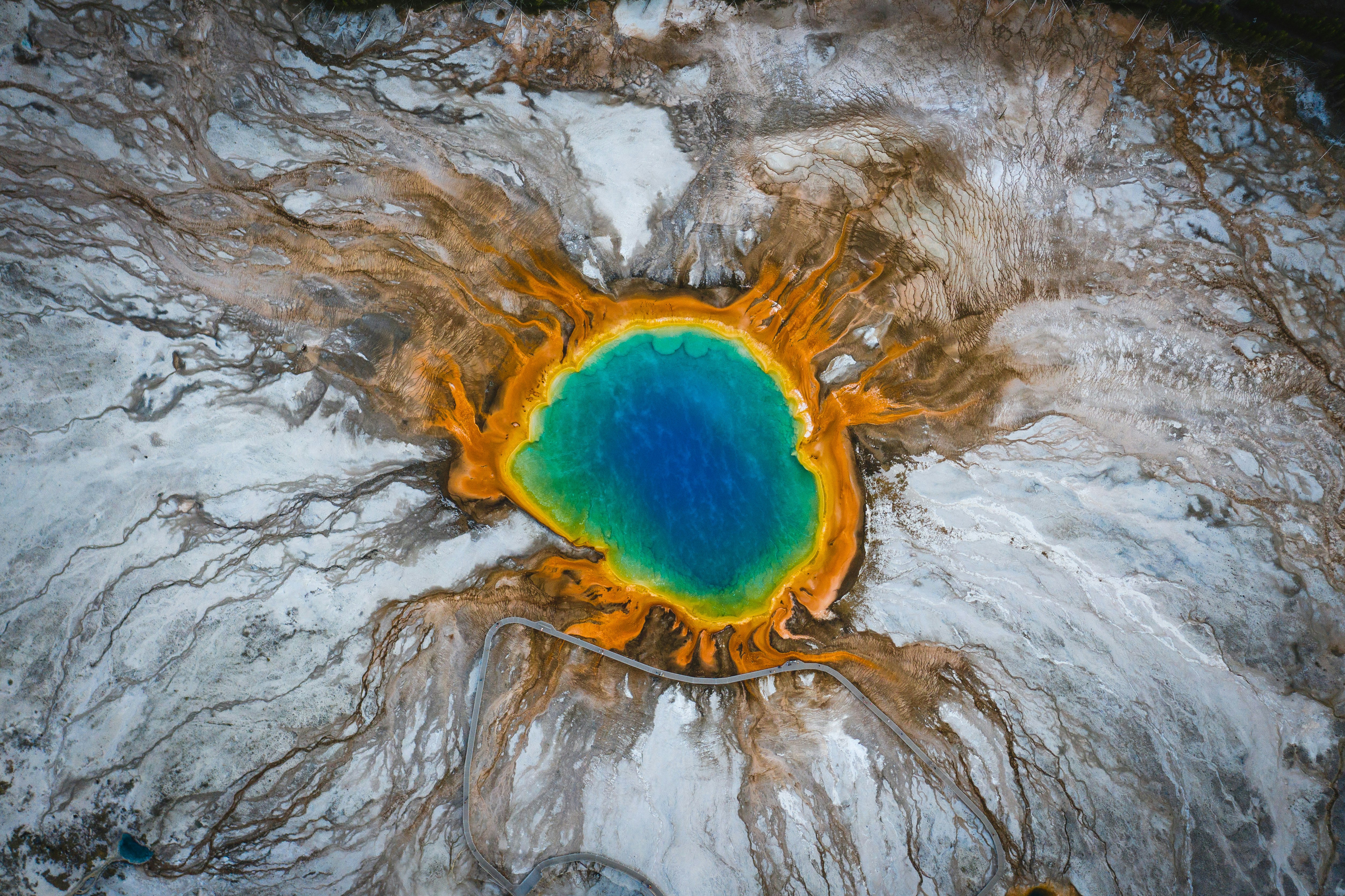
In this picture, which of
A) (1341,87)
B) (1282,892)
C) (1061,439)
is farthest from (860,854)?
(1341,87)

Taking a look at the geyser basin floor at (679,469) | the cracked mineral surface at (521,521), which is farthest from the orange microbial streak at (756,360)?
the cracked mineral surface at (521,521)

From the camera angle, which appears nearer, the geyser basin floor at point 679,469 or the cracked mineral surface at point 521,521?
the cracked mineral surface at point 521,521

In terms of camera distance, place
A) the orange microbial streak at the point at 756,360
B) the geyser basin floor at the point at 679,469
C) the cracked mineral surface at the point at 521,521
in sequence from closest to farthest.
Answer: the cracked mineral surface at the point at 521,521 → the orange microbial streak at the point at 756,360 → the geyser basin floor at the point at 679,469

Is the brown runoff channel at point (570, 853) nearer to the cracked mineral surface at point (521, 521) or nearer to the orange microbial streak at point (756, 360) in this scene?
the cracked mineral surface at point (521, 521)

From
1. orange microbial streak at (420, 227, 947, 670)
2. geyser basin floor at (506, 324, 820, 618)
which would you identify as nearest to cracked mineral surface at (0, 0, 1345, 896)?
orange microbial streak at (420, 227, 947, 670)

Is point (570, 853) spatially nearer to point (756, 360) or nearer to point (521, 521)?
point (521, 521)

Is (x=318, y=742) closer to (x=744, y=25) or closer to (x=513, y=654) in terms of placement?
(x=513, y=654)

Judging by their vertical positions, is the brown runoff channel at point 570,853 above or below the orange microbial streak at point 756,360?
below
